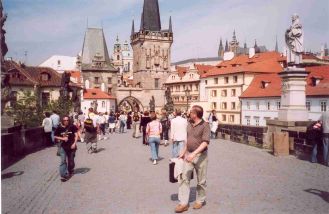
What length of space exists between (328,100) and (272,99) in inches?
439

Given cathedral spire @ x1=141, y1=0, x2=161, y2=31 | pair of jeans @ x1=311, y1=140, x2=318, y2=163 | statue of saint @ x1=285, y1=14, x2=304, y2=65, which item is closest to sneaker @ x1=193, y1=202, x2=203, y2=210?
pair of jeans @ x1=311, y1=140, x2=318, y2=163

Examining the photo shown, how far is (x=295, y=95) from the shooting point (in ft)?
47.5

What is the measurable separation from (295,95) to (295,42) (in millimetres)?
1839

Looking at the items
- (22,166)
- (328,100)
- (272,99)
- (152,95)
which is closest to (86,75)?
(152,95)

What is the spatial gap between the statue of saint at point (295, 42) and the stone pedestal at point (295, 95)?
412 mm

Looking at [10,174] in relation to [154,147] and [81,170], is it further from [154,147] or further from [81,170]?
[154,147]

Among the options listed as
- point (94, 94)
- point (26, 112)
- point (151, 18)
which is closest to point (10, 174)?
point (26, 112)

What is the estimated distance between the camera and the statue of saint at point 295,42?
1462cm

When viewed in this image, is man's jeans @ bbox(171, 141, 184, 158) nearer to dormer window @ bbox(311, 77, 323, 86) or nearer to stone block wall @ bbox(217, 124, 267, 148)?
stone block wall @ bbox(217, 124, 267, 148)

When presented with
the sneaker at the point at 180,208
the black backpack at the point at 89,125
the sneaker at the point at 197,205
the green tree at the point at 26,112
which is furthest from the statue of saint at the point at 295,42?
the green tree at the point at 26,112

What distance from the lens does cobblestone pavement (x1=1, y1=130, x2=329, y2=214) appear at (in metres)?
6.65

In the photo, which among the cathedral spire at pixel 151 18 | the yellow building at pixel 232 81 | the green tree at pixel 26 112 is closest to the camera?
the green tree at pixel 26 112

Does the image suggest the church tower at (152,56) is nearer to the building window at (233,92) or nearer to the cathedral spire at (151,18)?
the cathedral spire at (151,18)

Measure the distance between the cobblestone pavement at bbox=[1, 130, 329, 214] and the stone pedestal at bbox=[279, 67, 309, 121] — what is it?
2.24m
